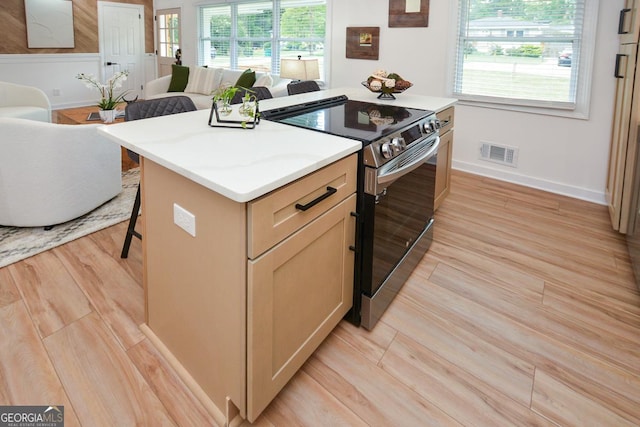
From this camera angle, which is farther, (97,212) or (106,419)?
(97,212)

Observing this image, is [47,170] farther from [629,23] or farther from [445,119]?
[629,23]

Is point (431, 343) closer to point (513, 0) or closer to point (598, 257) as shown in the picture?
point (598, 257)

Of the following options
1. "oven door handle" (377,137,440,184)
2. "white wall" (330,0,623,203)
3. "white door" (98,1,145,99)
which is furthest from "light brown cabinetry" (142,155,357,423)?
"white door" (98,1,145,99)

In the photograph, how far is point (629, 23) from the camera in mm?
2877

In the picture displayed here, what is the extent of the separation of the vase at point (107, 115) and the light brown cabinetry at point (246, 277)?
3.23 meters

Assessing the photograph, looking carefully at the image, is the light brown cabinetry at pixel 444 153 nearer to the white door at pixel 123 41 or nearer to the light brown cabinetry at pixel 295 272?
the light brown cabinetry at pixel 295 272

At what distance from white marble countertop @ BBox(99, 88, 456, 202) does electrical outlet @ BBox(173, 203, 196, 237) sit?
6.1 inches

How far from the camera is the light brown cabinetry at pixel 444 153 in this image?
8.87 feet

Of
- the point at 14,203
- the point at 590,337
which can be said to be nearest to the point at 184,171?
the point at 590,337

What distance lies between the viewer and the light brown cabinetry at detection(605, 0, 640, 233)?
257cm

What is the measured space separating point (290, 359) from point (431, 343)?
715 mm

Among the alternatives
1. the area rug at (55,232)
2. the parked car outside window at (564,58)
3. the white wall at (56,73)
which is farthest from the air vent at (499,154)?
the white wall at (56,73)

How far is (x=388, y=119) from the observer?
2.08 metres

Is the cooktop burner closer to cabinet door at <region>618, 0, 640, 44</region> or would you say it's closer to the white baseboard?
cabinet door at <region>618, 0, 640, 44</region>
